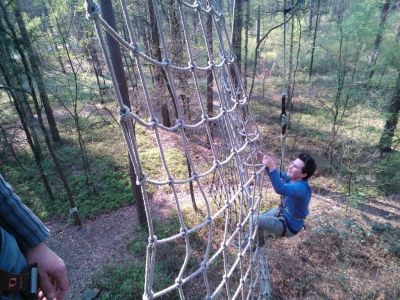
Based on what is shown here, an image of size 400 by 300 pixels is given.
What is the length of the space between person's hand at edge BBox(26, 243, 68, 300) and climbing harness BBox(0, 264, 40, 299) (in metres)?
0.07

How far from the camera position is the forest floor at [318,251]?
11.5ft

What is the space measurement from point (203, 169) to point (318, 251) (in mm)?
3166

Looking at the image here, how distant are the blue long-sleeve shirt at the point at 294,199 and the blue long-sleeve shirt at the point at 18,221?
1642mm

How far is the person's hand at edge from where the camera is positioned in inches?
36.6

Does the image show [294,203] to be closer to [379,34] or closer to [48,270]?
[48,270]

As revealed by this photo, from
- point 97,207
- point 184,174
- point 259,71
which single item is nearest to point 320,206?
point 184,174

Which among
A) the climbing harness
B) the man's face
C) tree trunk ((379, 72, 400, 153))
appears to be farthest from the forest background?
the climbing harness

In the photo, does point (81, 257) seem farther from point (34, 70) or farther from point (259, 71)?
point (259, 71)

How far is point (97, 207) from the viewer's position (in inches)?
226

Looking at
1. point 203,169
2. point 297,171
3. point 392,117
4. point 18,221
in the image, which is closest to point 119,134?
point 203,169

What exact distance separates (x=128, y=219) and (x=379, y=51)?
7.74 m

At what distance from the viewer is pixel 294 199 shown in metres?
2.43

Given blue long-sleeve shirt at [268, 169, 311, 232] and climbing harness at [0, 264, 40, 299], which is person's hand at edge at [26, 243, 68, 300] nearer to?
climbing harness at [0, 264, 40, 299]

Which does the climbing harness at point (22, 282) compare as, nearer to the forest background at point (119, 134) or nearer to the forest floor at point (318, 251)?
the forest floor at point (318, 251)
